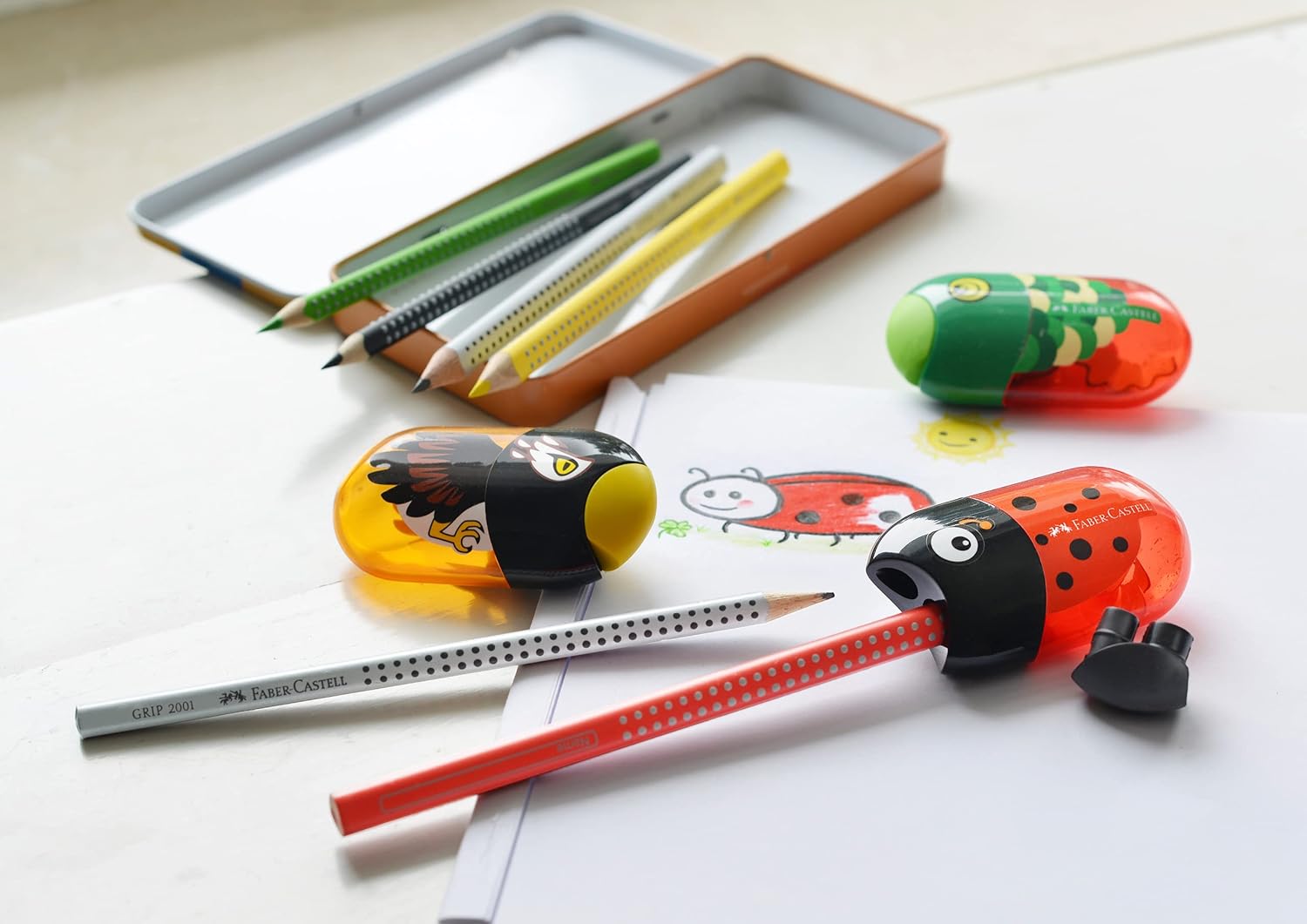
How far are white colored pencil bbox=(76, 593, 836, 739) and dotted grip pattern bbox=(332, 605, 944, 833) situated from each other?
26 mm

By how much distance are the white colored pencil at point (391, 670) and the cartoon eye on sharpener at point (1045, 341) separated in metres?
0.17

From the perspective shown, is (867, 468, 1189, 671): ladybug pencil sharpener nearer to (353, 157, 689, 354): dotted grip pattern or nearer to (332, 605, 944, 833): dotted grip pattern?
(332, 605, 944, 833): dotted grip pattern

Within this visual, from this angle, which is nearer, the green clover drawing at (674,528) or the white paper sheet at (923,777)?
the white paper sheet at (923,777)

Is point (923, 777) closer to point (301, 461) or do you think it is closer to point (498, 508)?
point (498, 508)

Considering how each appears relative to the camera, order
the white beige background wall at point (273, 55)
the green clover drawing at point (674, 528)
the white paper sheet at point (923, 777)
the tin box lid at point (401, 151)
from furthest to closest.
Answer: the white beige background wall at point (273, 55) → the tin box lid at point (401, 151) → the green clover drawing at point (674, 528) → the white paper sheet at point (923, 777)

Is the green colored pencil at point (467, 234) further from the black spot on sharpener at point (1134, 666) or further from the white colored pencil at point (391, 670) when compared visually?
the black spot on sharpener at point (1134, 666)

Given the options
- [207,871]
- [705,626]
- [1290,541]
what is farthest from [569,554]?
[1290,541]

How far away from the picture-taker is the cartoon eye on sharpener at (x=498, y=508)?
478mm

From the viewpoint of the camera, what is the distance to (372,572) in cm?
51

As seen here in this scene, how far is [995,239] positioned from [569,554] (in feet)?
1.20

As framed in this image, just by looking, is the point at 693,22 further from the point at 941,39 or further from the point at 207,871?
the point at 207,871

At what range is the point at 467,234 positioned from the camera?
2.22 ft

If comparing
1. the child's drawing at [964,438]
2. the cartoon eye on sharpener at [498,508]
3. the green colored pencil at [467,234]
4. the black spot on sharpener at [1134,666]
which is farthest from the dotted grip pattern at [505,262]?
the black spot on sharpener at [1134,666]

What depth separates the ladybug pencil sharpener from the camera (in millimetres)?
441
